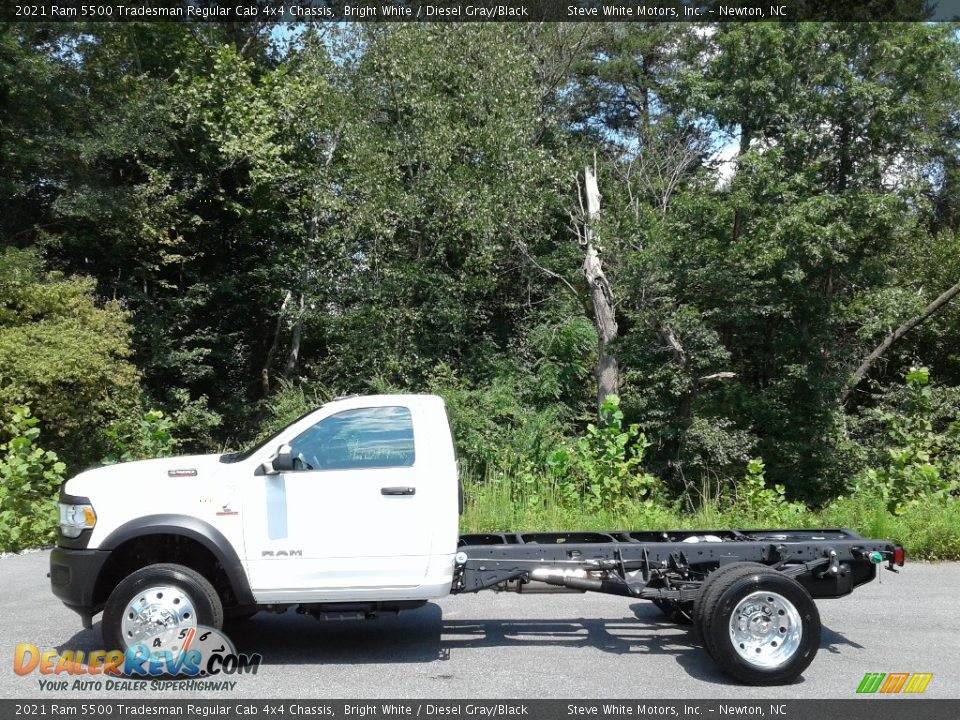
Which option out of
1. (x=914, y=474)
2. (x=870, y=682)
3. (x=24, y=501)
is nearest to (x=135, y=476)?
(x=870, y=682)

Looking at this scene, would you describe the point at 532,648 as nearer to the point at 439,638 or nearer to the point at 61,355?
the point at 439,638

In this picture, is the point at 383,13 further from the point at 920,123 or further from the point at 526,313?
the point at 920,123

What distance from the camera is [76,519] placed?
6.27 meters

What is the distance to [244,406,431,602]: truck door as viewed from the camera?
20.6ft

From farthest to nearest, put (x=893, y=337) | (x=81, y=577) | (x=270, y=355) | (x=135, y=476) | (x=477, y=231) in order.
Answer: (x=270, y=355) < (x=893, y=337) < (x=477, y=231) < (x=135, y=476) < (x=81, y=577)

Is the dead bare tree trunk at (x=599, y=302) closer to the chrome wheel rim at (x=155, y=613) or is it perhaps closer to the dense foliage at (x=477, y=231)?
the dense foliage at (x=477, y=231)

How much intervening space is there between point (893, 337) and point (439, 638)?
57.1ft

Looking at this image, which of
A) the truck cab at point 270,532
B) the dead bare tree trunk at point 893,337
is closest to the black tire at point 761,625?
the truck cab at point 270,532

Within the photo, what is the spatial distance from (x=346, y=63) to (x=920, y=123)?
12642 millimetres

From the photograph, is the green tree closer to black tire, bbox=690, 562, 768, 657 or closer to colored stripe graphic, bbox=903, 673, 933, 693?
black tire, bbox=690, 562, 768, 657

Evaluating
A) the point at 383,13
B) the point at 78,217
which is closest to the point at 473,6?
the point at 383,13

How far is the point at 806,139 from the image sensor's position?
18703mm

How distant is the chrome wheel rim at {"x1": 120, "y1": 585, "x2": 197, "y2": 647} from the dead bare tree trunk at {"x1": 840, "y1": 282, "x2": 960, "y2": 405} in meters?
17.1

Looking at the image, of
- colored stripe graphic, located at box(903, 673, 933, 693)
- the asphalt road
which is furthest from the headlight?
colored stripe graphic, located at box(903, 673, 933, 693)
